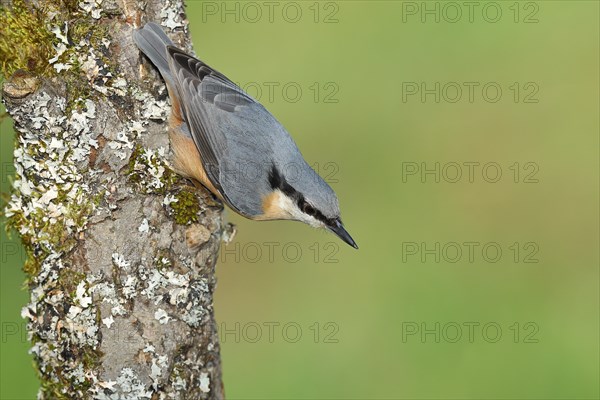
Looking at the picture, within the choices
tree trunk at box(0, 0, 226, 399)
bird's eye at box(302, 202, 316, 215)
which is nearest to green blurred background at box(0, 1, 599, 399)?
bird's eye at box(302, 202, 316, 215)

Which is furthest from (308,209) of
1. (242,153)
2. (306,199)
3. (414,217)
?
(414,217)

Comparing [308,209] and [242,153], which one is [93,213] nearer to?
[242,153]

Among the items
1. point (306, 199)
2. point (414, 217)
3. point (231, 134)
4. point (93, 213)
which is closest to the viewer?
point (93, 213)

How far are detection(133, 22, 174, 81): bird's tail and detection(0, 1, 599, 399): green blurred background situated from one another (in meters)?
2.92

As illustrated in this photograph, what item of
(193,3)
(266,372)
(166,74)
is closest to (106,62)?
(166,74)

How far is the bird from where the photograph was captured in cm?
369

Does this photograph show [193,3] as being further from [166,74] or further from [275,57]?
[166,74]

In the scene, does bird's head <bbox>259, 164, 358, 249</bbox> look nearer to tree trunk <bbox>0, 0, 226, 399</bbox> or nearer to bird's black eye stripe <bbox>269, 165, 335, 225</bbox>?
bird's black eye stripe <bbox>269, 165, 335, 225</bbox>

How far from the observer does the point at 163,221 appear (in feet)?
11.1

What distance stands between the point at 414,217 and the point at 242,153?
9.64 feet

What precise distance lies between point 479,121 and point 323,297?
248 cm

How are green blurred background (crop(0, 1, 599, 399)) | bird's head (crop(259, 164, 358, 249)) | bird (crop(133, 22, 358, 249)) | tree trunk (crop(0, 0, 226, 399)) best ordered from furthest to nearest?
1. green blurred background (crop(0, 1, 599, 399))
2. bird's head (crop(259, 164, 358, 249))
3. bird (crop(133, 22, 358, 249))
4. tree trunk (crop(0, 0, 226, 399))

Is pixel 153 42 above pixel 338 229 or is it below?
above

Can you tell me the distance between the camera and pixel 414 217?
6586mm
